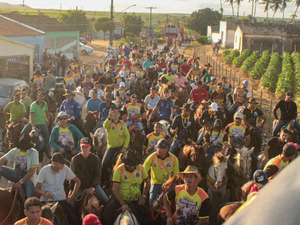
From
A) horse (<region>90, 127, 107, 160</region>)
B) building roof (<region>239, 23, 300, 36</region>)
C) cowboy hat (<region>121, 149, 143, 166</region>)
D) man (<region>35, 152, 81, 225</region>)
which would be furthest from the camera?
building roof (<region>239, 23, 300, 36</region>)

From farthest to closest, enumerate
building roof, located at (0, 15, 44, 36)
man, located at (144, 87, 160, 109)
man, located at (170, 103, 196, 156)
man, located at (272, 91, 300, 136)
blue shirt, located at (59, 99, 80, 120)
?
1. building roof, located at (0, 15, 44, 36)
2. man, located at (144, 87, 160, 109)
3. man, located at (272, 91, 300, 136)
4. blue shirt, located at (59, 99, 80, 120)
5. man, located at (170, 103, 196, 156)

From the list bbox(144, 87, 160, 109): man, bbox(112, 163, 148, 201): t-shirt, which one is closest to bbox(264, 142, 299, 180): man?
bbox(112, 163, 148, 201): t-shirt

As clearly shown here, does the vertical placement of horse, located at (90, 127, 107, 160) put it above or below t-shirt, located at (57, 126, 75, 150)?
below

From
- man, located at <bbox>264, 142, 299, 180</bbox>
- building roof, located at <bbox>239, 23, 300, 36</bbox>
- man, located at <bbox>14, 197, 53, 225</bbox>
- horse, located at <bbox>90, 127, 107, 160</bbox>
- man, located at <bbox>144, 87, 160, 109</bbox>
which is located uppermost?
building roof, located at <bbox>239, 23, 300, 36</bbox>

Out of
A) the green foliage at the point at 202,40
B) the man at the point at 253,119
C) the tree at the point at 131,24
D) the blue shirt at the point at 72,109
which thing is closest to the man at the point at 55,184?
the blue shirt at the point at 72,109

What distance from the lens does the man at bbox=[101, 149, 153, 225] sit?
22.5 ft

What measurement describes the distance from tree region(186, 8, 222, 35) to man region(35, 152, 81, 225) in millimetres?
91422

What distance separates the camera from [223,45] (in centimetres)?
6812

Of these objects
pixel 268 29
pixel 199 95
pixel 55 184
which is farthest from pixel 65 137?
pixel 268 29

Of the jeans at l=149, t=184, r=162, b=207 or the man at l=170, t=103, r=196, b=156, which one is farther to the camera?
the man at l=170, t=103, r=196, b=156

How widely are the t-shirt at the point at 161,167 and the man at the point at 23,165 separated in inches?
83.7

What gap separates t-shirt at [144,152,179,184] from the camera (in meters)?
Answer: 7.65

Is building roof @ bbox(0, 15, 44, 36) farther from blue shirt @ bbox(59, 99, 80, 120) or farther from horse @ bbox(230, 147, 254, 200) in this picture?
horse @ bbox(230, 147, 254, 200)

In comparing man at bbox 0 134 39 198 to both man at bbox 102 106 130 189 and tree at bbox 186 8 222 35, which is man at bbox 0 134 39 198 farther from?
tree at bbox 186 8 222 35
